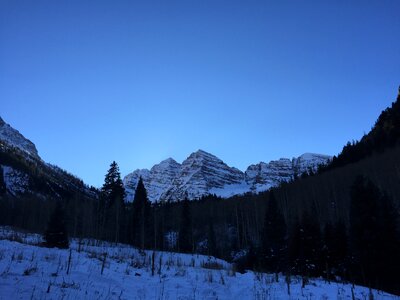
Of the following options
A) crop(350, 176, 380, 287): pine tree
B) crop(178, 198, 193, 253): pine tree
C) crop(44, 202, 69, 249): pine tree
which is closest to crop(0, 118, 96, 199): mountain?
crop(178, 198, 193, 253): pine tree

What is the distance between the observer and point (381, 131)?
96.8 m

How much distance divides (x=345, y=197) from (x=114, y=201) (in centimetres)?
4570

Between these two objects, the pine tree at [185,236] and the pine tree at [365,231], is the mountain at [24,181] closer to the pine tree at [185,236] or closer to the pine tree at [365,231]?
the pine tree at [185,236]

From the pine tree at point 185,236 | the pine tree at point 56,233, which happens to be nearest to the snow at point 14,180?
the pine tree at point 185,236

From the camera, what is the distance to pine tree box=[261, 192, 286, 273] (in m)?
45.7

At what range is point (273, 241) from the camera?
157 ft

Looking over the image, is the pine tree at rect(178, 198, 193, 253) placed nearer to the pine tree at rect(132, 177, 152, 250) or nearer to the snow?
the pine tree at rect(132, 177, 152, 250)

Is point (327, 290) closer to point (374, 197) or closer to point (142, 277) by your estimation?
point (142, 277)

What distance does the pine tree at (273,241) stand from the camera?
45.7m

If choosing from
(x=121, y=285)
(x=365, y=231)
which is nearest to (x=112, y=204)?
(x=365, y=231)

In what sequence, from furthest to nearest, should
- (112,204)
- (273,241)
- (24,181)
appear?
(24,181)
(112,204)
(273,241)

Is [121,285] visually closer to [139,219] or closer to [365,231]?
[365,231]

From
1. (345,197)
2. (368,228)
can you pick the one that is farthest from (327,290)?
(345,197)

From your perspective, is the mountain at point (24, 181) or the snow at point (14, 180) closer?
the snow at point (14, 180)
